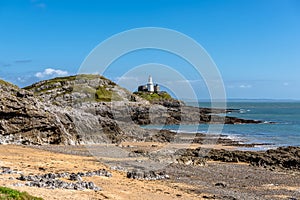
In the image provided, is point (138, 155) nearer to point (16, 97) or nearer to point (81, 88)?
point (16, 97)

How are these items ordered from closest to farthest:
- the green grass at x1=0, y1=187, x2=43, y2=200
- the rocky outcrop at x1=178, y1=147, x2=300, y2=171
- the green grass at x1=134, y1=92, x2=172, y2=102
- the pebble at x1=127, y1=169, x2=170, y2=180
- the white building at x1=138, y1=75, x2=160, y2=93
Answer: the green grass at x1=0, y1=187, x2=43, y2=200
the pebble at x1=127, y1=169, x2=170, y2=180
the rocky outcrop at x1=178, y1=147, x2=300, y2=171
the green grass at x1=134, y1=92, x2=172, y2=102
the white building at x1=138, y1=75, x2=160, y2=93

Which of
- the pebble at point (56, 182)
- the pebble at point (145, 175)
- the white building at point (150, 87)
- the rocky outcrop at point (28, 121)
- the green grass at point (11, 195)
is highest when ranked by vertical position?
the white building at point (150, 87)

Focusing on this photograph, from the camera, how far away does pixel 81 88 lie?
384ft

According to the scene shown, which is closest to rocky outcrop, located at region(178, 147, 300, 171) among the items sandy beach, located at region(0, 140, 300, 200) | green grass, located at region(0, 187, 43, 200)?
Result: sandy beach, located at region(0, 140, 300, 200)

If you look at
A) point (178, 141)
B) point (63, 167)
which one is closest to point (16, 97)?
point (63, 167)

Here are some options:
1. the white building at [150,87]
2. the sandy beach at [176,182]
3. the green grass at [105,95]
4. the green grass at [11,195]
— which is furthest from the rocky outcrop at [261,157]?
the white building at [150,87]

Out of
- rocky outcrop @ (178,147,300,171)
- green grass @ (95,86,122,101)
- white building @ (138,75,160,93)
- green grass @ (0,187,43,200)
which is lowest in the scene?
rocky outcrop @ (178,147,300,171)

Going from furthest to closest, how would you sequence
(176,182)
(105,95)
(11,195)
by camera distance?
1. (105,95)
2. (176,182)
3. (11,195)

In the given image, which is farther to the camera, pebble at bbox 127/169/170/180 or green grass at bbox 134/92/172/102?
green grass at bbox 134/92/172/102

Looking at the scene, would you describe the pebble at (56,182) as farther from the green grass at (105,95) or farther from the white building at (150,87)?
the white building at (150,87)

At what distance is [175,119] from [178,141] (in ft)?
162

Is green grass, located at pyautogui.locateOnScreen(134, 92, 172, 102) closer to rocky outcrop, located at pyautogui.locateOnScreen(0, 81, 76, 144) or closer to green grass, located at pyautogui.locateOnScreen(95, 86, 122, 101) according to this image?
green grass, located at pyautogui.locateOnScreen(95, 86, 122, 101)

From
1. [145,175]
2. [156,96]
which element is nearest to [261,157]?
[145,175]

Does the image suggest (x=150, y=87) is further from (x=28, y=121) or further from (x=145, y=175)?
(x=145, y=175)
